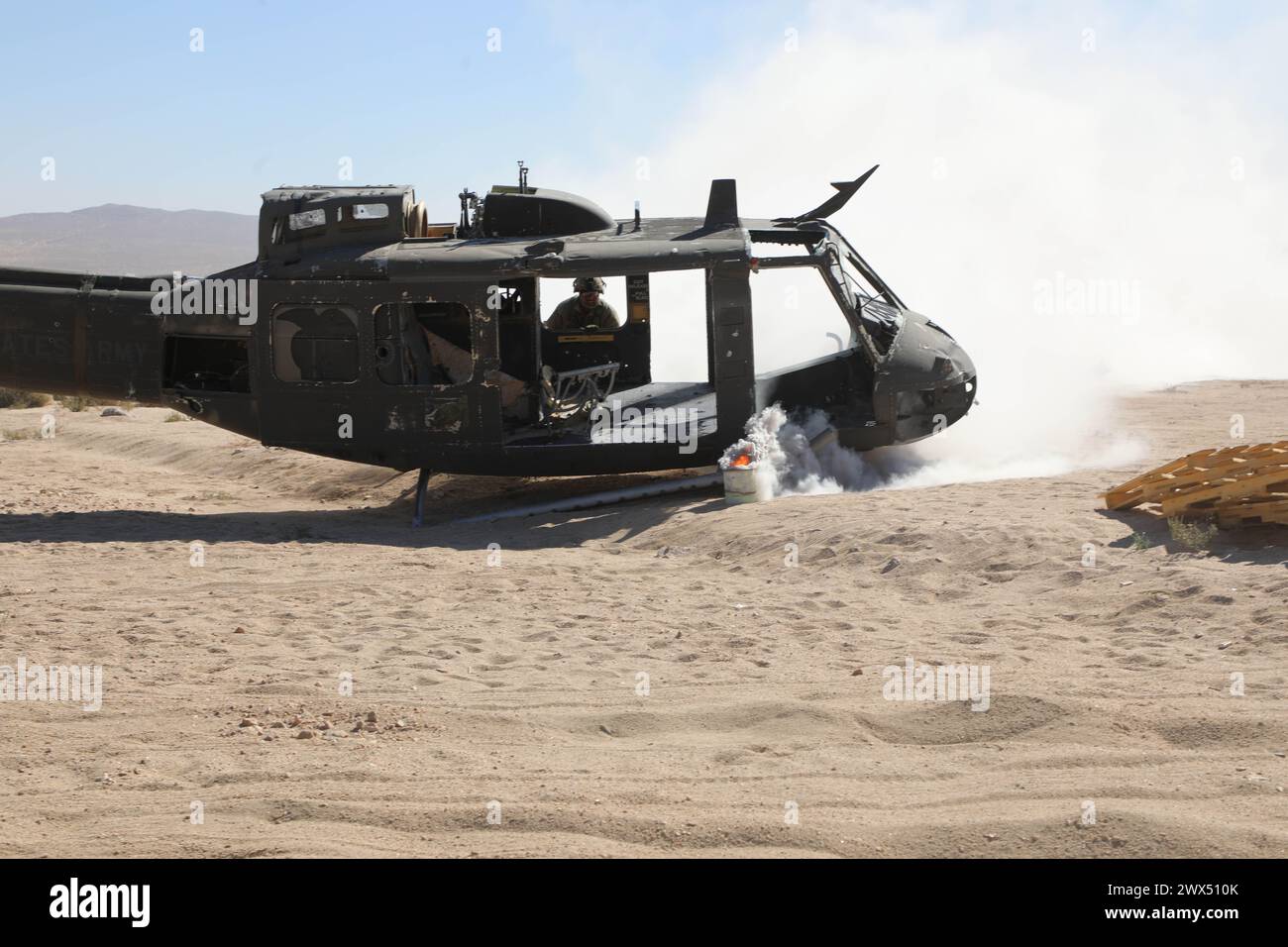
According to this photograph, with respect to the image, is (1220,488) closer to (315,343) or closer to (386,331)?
(386,331)

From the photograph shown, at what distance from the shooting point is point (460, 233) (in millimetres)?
11469

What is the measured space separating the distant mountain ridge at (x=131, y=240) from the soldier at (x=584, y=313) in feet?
188

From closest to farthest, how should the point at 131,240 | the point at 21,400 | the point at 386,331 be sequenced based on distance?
the point at 386,331 < the point at 21,400 < the point at 131,240

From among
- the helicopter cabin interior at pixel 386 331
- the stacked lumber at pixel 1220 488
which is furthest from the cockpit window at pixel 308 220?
the stacked lumber at pixel 1220 488

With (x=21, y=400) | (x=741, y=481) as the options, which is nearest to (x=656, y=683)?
(x=741, y=481)

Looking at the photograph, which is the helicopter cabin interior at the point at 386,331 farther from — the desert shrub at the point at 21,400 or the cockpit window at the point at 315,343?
the desert shrub at the point at 21,400

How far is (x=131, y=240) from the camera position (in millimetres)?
91000

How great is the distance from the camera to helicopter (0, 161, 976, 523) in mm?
10539

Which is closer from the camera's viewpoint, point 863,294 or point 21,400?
point 863,294

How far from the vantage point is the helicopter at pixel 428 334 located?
10539 mm

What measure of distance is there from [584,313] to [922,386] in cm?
347

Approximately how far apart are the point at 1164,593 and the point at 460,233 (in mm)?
6604

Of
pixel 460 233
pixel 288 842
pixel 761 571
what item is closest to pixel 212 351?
pixel 460 233
